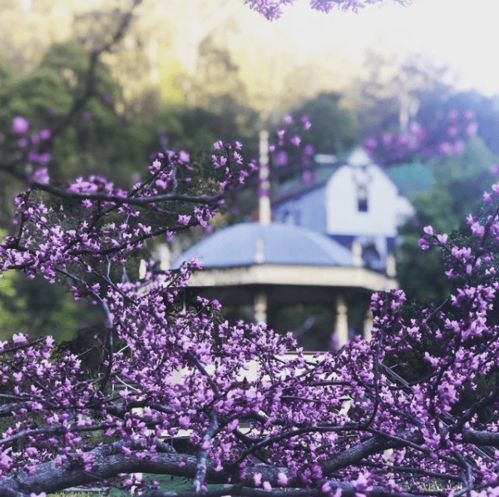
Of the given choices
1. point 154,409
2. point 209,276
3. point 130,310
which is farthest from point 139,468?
point 209,276

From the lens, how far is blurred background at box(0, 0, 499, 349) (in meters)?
30.2

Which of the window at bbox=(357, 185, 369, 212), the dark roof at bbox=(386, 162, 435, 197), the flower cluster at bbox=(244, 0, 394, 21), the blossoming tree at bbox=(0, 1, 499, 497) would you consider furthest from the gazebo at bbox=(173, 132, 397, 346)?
the dark roof at bbox=(386, 162, 435, 197)

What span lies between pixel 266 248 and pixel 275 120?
3061 centimetres

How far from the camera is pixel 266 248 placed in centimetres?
2336

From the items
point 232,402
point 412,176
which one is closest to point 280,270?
point 232,402

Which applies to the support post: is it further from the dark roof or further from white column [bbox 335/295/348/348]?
the dark roof

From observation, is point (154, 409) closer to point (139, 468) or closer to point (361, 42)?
point (139, 468)

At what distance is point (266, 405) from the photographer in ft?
21.6

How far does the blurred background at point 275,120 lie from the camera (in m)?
30.2

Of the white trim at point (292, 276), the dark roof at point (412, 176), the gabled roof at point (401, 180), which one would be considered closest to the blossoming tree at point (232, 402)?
the white trim at point (292, 276)

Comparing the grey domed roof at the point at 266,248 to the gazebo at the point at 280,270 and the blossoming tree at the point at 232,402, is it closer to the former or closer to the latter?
the gazebo at the point at 280,270

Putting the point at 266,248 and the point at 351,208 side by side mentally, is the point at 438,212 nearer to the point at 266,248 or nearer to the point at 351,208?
the point at 351,208

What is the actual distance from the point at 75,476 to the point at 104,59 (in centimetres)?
4570

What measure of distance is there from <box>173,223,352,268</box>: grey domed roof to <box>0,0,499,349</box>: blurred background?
0.23 feet
